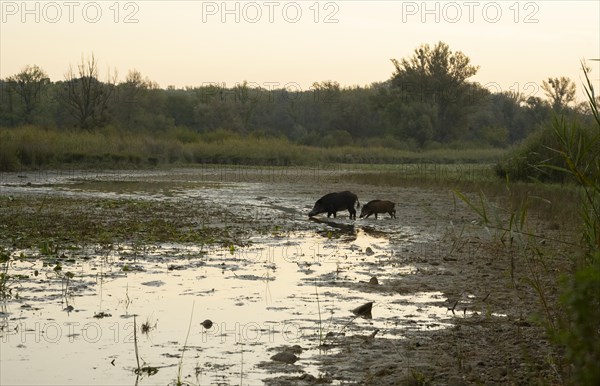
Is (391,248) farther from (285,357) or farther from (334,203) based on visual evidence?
(285,357)

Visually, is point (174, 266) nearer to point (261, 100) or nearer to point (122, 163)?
point (122, 163)

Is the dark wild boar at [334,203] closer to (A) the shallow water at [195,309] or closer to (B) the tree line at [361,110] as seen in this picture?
(A) the shallow water at [195,309]

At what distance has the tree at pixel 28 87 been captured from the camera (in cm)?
6838

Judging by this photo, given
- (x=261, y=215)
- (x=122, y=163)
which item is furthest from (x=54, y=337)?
(x=122, y=163)

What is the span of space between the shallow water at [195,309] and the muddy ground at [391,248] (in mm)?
166

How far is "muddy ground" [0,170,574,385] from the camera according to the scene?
6660 millimetres

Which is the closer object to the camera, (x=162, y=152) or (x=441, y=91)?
(x=162, y=152)

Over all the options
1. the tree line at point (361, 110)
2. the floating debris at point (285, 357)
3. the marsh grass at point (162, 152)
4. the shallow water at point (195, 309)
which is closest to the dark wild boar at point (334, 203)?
the shallow water at point (195, 309)

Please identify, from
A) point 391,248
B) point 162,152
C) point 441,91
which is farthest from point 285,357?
point 441,91

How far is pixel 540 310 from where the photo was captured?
830 cm

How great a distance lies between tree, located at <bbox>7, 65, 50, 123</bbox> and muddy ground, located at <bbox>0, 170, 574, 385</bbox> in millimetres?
38122

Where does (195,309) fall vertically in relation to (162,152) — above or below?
below

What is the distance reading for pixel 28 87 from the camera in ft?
227

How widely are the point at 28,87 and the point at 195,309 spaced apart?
2569 inches
